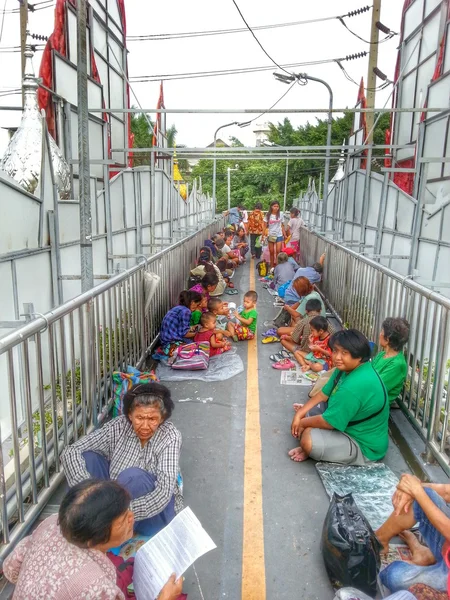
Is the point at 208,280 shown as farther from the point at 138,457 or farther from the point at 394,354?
the point at 138,457

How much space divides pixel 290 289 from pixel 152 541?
610 centimetres

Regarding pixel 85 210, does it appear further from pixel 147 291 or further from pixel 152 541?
pixel 152 541

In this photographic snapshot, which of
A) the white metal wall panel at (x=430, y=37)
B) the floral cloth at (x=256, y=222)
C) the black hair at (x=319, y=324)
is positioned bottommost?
the black hair at (x=319, y=324)

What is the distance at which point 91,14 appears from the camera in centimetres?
961

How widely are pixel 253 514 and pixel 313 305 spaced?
146 inches

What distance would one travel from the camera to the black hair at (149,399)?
3010mm

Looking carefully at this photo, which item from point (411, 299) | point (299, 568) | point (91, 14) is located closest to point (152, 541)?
point (299, 568)

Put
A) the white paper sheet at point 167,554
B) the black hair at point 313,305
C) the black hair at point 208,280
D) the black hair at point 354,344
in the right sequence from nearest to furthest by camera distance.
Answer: the white paper sheet at point 167,554 < the black hair at point 354,344 < the black hair at point 313,305 < the black hair at point 208,280

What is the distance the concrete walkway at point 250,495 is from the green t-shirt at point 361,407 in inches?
12.2

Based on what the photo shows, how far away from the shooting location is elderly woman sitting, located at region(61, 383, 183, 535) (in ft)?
9.18

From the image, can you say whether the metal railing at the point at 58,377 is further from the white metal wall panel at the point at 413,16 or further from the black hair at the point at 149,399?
the white metal wall panel at the point at 413,16

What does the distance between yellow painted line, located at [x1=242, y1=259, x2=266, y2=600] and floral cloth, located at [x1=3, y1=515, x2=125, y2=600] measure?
3.27 feet

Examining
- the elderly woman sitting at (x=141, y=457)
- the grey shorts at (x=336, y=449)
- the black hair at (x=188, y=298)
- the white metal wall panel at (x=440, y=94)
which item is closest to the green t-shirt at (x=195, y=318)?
the black hair at (x=188, y=298)

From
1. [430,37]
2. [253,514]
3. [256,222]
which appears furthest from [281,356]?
[256,222]
